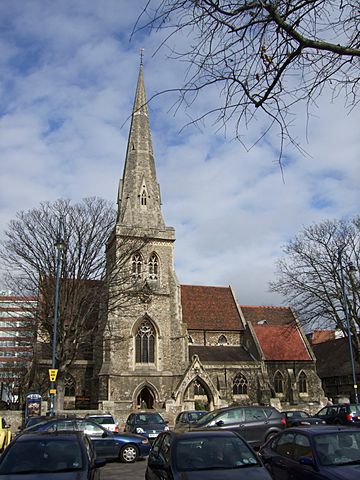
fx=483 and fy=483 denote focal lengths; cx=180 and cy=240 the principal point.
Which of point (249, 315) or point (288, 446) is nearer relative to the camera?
point (288, 446)

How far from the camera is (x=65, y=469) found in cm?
718

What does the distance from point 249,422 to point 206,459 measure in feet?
29.4

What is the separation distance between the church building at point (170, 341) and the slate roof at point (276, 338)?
0.09 metres

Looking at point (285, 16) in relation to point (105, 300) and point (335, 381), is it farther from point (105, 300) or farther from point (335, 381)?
point (335, 381)

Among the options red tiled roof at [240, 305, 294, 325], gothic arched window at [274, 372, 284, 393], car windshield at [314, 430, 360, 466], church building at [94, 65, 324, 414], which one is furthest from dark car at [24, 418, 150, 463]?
red tiled roof at [240, 305, 294, 325]

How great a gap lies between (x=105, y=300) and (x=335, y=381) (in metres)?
24.9

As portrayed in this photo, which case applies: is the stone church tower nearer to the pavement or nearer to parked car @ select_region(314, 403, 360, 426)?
parked car @ select_region(314, 403, 360, 426)

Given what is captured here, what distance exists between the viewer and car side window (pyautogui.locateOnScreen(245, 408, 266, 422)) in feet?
51.9

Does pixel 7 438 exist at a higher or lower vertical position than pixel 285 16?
lower

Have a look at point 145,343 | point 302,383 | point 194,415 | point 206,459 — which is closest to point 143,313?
point 145,343

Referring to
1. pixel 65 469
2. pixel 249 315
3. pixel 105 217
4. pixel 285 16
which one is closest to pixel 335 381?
pixel 249 315

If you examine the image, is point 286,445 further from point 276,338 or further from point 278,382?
point 276,338

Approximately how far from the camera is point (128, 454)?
1491 cm

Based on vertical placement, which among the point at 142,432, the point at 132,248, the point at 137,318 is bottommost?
the point at 142,432
